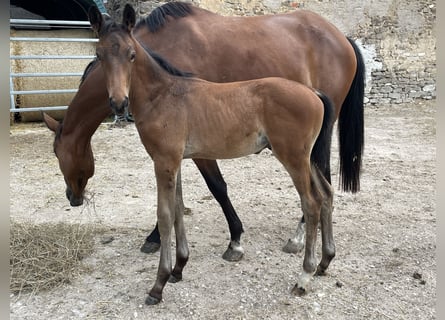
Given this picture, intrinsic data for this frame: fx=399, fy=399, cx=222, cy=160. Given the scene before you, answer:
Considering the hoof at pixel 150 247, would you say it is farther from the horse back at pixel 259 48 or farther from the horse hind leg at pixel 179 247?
the horse back at pixel 259 48

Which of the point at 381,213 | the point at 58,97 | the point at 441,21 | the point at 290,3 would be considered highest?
the point at 441,21

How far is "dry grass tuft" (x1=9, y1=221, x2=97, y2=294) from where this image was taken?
2758 millimetres

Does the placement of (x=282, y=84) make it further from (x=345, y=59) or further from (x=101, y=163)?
(x=101, y=163)

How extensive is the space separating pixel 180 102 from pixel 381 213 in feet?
8.57

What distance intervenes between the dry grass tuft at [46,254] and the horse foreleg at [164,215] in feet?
2.29

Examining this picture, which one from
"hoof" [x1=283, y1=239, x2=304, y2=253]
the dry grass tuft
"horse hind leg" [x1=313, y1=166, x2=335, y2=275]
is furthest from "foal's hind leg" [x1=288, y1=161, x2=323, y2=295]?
the dry grass tuft

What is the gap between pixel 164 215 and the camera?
8.20ft

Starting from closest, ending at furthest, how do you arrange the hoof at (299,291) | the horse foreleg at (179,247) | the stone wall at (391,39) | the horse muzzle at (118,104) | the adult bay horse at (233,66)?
the horse muzzle at (118,104)
the hoof at (299,291)
the horse foreleg at (179,247)
the adult bay horse at (233,66)
the stone wall at (391,39)

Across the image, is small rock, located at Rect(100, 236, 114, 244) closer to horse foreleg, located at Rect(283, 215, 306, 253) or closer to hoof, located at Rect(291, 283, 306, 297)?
horse foreleg, located at Rect(283, 215, 306, 253)

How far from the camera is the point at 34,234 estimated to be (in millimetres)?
3303

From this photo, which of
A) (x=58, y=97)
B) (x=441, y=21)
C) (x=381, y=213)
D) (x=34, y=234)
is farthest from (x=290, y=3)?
(x=441, y=21)

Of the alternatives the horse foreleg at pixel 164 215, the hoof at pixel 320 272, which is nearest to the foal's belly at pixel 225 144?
the horse foreleg at pixel 164 215

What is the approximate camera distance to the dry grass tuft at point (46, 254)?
2.76 meters

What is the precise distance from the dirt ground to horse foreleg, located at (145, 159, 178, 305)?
114mm
